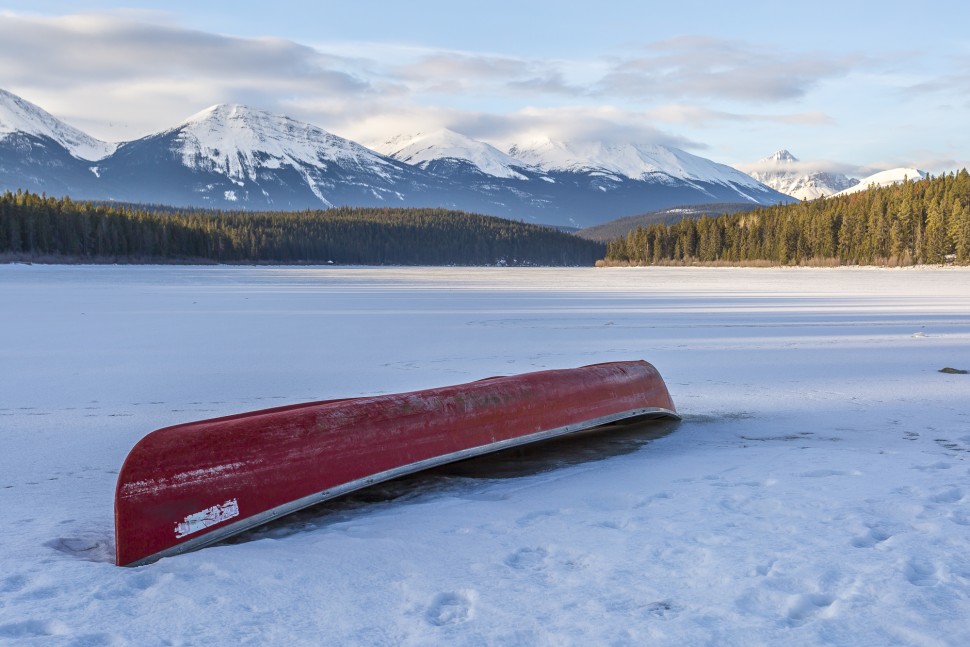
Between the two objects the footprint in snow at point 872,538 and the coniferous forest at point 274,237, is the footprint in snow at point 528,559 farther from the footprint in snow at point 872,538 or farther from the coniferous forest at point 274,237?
the coniferous forest at point 274,237

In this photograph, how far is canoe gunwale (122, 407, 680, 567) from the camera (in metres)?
4.39

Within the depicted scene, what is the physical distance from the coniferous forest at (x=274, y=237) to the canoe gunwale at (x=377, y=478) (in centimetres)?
9124

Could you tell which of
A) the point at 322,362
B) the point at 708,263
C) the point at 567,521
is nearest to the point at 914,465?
the point at 567,521

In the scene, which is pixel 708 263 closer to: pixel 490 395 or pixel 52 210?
pixel 52 210

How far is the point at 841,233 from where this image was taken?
87.2 meters

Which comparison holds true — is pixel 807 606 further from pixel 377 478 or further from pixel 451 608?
pixel 377 478

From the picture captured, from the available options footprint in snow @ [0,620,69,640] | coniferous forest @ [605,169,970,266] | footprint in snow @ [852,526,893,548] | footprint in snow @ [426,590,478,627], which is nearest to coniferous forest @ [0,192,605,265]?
coniferous forest @ [605,169,970,266]

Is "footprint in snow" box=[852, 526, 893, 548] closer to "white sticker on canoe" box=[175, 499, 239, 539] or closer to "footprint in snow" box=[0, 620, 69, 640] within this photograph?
"white sticker on canoe" box=[175, 499, 239, 539]

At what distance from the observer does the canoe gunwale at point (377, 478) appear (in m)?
4.39

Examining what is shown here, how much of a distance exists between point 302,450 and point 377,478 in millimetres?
605

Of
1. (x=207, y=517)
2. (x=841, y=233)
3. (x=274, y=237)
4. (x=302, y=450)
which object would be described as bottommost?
(x=207, y=517)

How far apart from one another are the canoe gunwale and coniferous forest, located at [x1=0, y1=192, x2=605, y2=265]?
91.2 meters

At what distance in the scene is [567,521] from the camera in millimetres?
4758

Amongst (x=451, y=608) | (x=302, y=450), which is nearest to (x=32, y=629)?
(x=451, y=608)
